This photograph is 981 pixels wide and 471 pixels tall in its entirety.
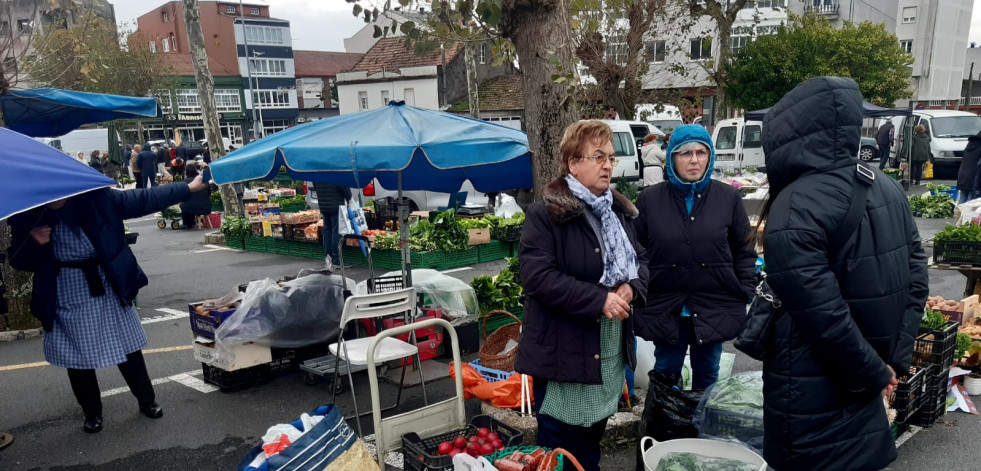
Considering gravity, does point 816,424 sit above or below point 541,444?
above

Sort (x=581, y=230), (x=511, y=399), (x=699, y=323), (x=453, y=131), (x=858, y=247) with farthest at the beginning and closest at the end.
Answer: (x=453, y=131)
(x=511, y=399)
(x=699, y=323)
(x=581, y=230)
(x=858, y=247)

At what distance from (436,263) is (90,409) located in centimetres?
564

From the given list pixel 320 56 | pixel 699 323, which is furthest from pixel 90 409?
pixel 320 56

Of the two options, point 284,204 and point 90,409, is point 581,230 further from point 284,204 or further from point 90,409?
point 284,204

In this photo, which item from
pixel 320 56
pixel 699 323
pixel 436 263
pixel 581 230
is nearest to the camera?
pixel 581 230

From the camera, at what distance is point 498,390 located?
4379mm

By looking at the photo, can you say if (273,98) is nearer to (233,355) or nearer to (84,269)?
(233,355)

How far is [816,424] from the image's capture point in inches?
89.6

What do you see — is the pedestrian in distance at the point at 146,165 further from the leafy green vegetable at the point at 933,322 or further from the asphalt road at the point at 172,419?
the leafy green vegetable at the point at 933,322

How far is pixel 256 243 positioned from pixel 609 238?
11.0 meters

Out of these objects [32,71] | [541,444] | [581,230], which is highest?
[32,71]

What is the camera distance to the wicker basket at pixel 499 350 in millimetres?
4469

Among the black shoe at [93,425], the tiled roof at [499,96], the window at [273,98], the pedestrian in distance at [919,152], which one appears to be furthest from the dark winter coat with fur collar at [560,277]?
the window at [273,98]

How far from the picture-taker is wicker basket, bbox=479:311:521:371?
4.47 m
